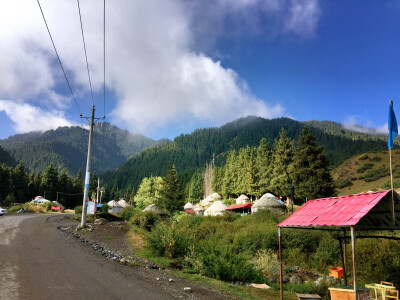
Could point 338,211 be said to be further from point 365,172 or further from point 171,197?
point 365,172

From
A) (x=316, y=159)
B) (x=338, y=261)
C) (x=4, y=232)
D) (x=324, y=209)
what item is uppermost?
(x=316, y=159)

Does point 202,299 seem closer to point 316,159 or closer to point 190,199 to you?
point 316,159

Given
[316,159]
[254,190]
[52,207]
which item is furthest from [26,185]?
[316,159]

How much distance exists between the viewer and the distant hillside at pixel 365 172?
238ft

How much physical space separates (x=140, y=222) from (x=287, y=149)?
1245 inches

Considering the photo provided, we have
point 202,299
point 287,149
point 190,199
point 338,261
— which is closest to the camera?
point 202,299

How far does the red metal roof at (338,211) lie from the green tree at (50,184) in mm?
85006

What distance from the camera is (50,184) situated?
3187 inches

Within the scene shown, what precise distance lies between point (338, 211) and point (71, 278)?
26.8ft

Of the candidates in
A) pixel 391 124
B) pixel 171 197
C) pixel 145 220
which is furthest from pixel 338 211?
pixel 171 197

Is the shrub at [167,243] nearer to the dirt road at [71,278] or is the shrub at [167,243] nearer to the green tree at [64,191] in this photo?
the dirt road at [71,278]

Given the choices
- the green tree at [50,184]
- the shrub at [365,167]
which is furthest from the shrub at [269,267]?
the shrub at [365,167]

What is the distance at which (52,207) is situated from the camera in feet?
173

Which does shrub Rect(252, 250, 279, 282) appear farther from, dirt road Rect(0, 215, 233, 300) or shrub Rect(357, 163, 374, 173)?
shrub Rect(357, 163, 374, 173)
